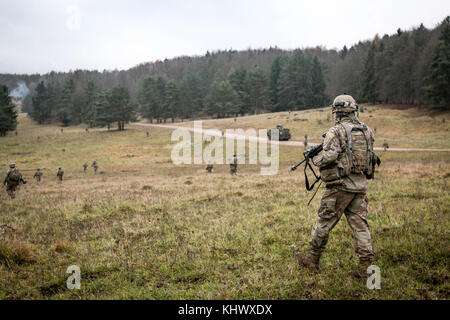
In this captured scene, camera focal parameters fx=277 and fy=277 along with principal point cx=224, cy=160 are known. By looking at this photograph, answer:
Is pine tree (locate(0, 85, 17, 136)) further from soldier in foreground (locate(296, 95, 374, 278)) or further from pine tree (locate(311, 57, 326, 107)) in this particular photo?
soldier in foreground (locate(296, 95, 374, 278))

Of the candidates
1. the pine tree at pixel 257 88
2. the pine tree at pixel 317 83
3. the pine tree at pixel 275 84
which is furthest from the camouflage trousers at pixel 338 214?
the pine tree at pixel 275 84

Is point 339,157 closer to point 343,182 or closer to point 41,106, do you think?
point 343,182

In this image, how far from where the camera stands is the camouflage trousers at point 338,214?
4.41 meters

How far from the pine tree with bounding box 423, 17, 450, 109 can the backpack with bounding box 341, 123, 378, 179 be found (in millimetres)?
60047

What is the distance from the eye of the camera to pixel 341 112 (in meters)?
4.71

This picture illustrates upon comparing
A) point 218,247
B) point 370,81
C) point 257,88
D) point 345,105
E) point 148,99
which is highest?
point 257,88

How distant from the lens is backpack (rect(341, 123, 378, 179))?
4.44 m

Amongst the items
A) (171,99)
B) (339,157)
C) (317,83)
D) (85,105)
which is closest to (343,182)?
(339,157)

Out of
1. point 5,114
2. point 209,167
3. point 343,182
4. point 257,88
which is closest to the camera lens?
point 343,182

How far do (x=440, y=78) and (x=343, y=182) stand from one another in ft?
203

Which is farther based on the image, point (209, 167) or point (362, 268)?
point (209, 167)

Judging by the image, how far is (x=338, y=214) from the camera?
4504mm

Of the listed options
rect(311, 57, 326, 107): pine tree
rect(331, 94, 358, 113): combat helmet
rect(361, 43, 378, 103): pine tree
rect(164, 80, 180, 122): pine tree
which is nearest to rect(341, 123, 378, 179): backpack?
rect(331, 94, 358, 113): combat helmet

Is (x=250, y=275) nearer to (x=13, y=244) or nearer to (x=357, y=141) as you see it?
(x=357, y=141)
